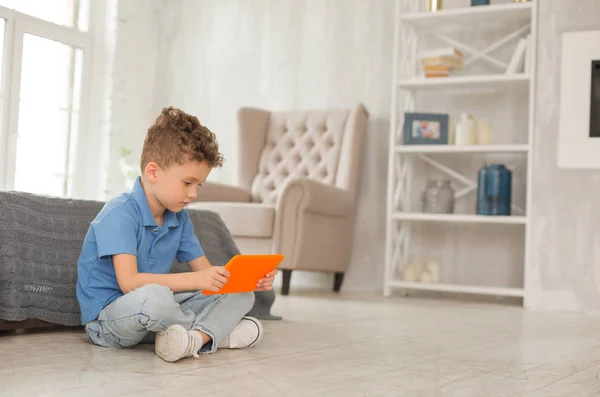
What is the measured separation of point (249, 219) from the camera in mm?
3994

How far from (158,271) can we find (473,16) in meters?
2.93

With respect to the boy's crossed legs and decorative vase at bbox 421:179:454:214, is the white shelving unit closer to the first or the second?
decorative vase at bbox 421:179:454:214

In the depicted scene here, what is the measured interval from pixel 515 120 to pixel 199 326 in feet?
10.0

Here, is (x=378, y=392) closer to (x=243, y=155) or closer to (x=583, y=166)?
(x=583, y=166)

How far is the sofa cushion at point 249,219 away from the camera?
3.98m

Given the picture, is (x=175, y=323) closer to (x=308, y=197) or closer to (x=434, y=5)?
(x=308, y=197)

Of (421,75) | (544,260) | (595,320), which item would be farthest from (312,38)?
(595,320)

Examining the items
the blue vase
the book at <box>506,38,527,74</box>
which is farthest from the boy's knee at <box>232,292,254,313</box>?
the book at <box>506,38,527,74</box>

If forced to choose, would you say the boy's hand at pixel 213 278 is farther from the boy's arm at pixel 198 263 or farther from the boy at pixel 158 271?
the boy's arm at pixel 198 263

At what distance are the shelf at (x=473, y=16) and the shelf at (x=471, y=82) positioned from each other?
350mm

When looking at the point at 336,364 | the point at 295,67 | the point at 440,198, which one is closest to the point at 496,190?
the point at 440,198

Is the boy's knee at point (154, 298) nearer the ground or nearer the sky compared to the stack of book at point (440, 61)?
nearer the ground

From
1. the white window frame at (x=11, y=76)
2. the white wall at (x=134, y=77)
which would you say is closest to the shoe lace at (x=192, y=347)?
the white window frame at (x=11, y=76)

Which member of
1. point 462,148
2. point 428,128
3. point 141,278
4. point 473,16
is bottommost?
point 141,278
